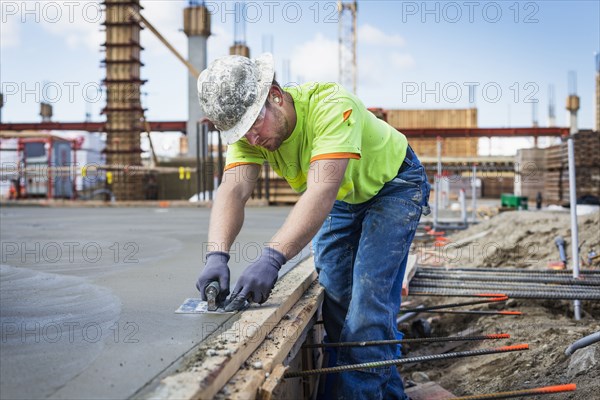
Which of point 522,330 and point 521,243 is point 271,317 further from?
point 521,243

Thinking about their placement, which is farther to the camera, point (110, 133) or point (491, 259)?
point (110, 133)

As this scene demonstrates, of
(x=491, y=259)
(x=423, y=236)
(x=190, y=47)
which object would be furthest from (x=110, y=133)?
(x=491, y=259)

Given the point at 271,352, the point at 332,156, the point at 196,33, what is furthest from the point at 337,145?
the point at 196,33

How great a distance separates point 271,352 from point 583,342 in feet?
6.12

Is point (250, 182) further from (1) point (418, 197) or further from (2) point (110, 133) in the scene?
(2) point (110, 133)

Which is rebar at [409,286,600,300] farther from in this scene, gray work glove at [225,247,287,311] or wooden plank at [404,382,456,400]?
gray work glove at [225,247,287,311]

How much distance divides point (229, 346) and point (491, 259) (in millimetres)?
5631

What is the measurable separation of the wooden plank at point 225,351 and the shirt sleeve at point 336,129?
2.46ft

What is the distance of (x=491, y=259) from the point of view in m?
6.91

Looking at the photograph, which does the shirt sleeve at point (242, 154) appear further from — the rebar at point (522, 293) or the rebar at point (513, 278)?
the rebar at point (513, 278)

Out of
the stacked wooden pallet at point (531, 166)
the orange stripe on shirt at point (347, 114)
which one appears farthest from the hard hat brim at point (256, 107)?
the stacked wooden pallet at point (531, 166)

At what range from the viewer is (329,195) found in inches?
91.1

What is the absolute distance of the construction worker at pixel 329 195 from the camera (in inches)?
91.7

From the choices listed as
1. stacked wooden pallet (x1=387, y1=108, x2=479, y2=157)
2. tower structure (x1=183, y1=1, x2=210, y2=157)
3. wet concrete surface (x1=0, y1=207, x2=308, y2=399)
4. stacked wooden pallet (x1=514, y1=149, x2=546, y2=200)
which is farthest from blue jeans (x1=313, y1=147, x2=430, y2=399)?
stacked wooden pallet (x1=387, y1=108, x2=479, y2=157)
